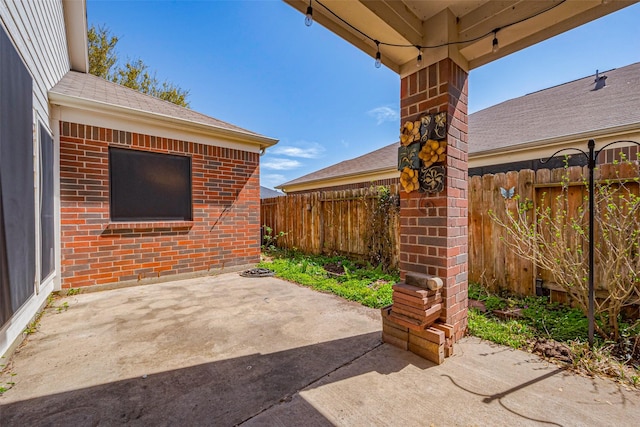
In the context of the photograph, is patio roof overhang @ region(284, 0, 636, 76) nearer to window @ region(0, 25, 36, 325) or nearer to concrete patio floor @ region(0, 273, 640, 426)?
window @ region(0, 25, 36, 325)

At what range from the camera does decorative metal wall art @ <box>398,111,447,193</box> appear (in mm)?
2230

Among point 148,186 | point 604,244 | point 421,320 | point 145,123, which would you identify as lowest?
point 421,320

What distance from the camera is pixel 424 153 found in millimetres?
2332

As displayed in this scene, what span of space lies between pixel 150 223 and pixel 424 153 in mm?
4469

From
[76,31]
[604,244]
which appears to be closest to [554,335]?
[604,244]

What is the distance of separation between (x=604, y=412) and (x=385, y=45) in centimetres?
301

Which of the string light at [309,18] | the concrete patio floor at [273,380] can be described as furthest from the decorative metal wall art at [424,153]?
the concrete patio floor at [273,380]

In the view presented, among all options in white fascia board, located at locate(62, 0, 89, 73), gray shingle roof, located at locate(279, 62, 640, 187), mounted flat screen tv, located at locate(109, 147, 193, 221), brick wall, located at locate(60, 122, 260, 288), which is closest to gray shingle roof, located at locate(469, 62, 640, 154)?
gray shingle roof, located at locate(279, 62, 640, 187)

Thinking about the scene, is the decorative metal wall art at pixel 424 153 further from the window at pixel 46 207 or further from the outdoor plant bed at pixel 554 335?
the window at pixel 46 207

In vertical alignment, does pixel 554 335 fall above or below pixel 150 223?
below

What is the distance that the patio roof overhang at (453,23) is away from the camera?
1.95 meters

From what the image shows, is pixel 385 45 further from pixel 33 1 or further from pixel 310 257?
pixel 310 257

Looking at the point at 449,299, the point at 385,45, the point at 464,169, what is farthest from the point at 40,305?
the point at 464,169

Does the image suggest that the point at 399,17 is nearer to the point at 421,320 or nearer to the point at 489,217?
the point at 421,320
